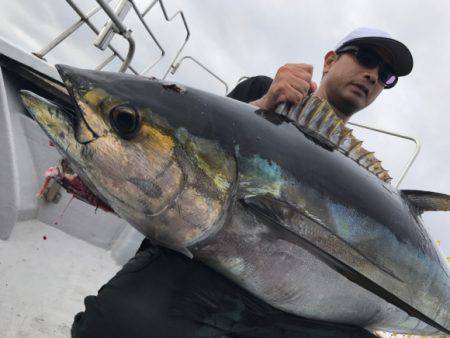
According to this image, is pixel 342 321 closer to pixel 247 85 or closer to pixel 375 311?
pixel 375 311

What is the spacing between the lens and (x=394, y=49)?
2.69 m

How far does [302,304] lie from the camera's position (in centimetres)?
147

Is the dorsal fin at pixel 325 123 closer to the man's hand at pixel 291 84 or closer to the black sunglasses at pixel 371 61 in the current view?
the man's hand at pixel 291 84

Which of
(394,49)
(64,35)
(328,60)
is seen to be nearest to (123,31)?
(64,35)

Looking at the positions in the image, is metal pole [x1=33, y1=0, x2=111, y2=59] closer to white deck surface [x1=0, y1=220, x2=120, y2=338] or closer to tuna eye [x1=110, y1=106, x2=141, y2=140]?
white deck surface [x1=0, y1=220, x2=120, y2=338]

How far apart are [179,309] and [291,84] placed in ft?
3.69

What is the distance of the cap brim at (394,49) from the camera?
2658 millimetres

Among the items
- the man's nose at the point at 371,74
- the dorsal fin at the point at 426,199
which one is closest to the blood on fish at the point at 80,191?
the dorsal fin at the point at 426,199

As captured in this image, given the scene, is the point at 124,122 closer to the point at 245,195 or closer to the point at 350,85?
the point at 245,195

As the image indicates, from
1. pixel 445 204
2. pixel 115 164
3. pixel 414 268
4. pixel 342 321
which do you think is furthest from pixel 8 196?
pixel 445 204

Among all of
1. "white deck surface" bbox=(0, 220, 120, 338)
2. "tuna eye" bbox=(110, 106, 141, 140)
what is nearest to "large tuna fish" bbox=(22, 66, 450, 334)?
"tuna eye" bbox=(110, 106, 141, 140)

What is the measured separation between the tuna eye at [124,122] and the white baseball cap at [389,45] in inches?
82.8

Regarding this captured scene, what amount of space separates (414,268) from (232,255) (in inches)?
34.0

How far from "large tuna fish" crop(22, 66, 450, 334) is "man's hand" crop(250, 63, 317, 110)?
179 mm
